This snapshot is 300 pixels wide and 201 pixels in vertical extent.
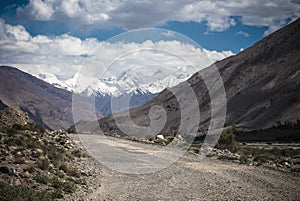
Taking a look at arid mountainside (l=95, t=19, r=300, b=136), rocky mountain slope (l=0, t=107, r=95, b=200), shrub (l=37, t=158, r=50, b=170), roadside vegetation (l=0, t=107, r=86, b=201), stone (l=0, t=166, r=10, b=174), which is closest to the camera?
roadside vegetation (l=0, t=107, r=86, b=201)

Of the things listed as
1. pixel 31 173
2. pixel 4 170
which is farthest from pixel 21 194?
pixel 31 173

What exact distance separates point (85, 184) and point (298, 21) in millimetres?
193322

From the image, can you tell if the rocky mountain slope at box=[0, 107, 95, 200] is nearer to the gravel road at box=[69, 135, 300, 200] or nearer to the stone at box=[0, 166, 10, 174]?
the stone at box=[0, 166, 10, 174]

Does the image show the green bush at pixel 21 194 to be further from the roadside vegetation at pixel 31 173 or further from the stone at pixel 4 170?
the stone at pixel 4 170

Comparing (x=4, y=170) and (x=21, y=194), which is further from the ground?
(x=4, y=170)

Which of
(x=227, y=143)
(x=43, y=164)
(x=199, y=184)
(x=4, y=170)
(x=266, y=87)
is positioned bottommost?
(x=199, y=184)

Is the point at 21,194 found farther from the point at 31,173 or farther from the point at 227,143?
the point at 227,143

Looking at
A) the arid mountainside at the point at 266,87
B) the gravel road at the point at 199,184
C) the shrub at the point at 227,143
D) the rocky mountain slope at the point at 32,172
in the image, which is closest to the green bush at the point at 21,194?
the rocky mountain slope at the point at 32,172

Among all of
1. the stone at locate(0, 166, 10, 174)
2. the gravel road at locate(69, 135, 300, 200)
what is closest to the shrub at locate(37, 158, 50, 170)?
the stone at locate(0, 166, 10, 174)

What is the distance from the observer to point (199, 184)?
18531 mm

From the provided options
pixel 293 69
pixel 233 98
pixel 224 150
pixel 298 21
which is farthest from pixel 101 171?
pixel 298 21

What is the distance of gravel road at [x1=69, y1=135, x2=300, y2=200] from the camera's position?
16.0 meters

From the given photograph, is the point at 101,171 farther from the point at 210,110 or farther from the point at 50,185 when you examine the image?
the point at 210,110

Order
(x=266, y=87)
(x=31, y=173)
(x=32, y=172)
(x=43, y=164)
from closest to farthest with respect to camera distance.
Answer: (x=31, y=173) → (x=32, y=172) → (x=43, y=164) → (x=266, y=87)
